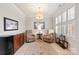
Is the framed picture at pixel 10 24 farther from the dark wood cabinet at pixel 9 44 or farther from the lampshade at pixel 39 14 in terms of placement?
the lampshade at pixel 39 14

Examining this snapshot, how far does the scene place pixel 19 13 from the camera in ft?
8.94

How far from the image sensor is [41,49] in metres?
2.63

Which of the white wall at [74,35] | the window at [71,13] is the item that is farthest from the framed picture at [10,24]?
the window at [71,13]

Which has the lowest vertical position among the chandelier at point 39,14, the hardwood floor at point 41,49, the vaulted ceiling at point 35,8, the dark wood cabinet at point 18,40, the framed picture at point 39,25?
the hardwood floor at point 41,49

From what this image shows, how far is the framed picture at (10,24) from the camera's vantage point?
101 inches

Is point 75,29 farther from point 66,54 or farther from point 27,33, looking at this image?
point 27,33

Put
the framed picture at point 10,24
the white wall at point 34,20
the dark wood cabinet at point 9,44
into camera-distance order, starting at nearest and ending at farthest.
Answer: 1. the dark wood cabinet at point 9,44
2. the framed picture at point 10,24
3. the white wall at point 34,20

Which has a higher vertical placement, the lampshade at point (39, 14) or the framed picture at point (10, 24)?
the lampshade at point (39, 14)

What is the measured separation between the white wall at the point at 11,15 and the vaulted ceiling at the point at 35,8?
13cm

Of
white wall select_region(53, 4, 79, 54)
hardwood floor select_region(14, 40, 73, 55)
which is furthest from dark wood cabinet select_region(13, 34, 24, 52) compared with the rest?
white wall select_region(53, 4, 79, 54)

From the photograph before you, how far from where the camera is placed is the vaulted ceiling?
98.8 inches

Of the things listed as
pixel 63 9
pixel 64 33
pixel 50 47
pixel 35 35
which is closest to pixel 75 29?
pixel 64 33

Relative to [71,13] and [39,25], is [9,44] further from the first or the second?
[71,13]

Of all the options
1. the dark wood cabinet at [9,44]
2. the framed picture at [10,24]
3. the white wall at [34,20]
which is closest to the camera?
the dark wood cabinet at [9,44]
